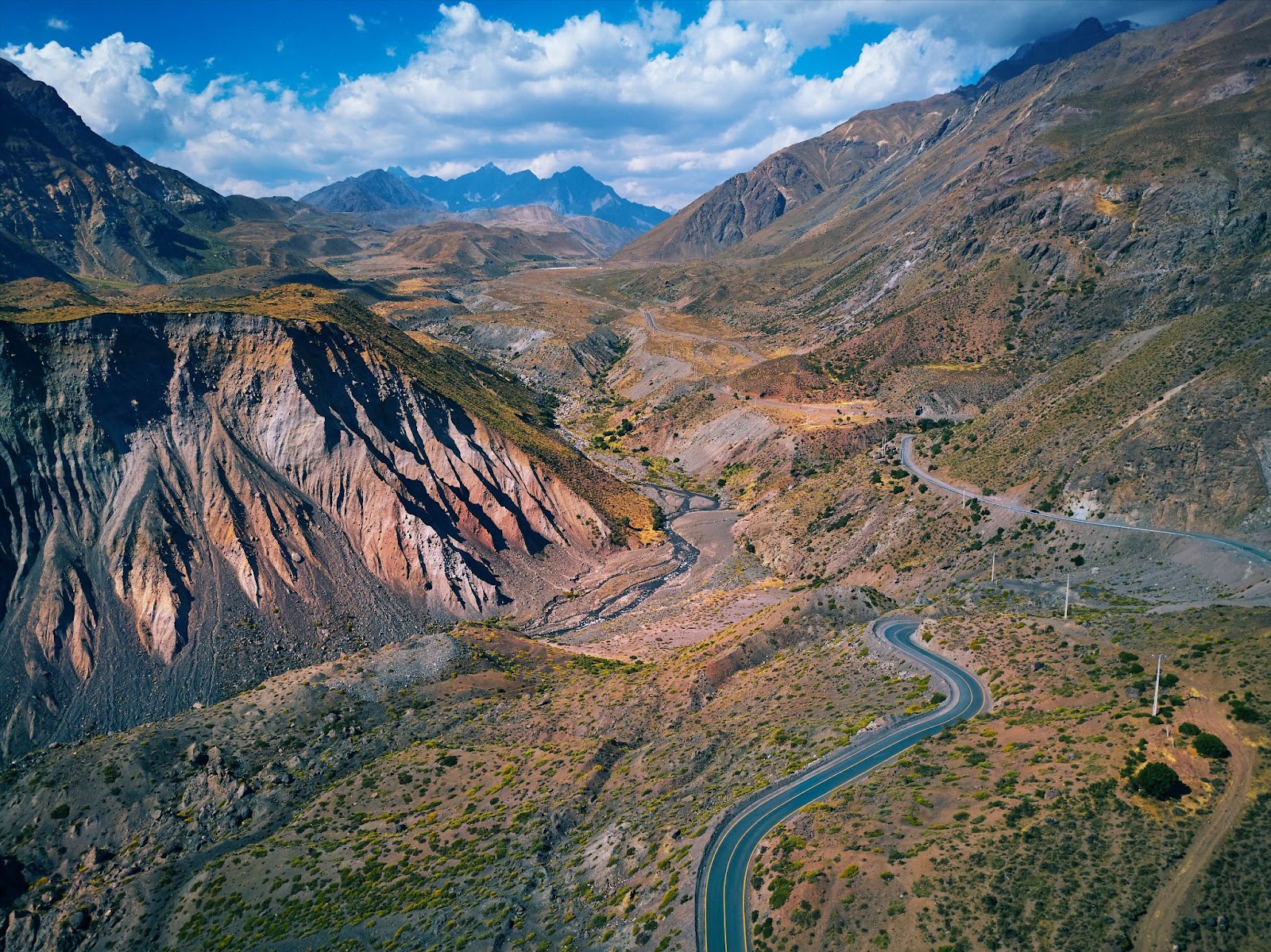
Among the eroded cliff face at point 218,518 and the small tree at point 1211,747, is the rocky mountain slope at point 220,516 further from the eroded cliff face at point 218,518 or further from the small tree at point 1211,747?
the small tree at point 1211,747

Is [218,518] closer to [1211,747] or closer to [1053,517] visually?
[1211,747]

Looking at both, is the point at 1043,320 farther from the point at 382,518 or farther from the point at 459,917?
the point at 459,917

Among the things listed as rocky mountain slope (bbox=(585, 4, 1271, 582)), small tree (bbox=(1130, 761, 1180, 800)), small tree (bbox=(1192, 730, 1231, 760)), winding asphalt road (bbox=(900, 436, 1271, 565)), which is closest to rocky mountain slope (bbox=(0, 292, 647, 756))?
rocky mountain slope (bbox=(585, 4, 1271, 582))

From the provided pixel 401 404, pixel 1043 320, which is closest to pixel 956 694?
pixel 401 404

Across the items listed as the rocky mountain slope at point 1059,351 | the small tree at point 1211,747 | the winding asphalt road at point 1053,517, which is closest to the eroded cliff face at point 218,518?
the rocky mountain slope at point 1059,351

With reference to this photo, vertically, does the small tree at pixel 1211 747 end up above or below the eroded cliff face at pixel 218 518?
below

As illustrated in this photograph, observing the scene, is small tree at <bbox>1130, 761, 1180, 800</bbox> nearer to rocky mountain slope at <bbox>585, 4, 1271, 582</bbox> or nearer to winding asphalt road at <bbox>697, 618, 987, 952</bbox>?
winding asphalt road at <bbox>697, 618, 987, 952</bbox>
